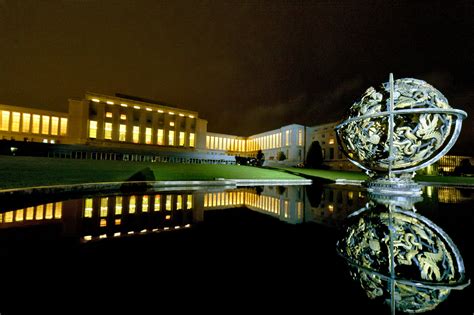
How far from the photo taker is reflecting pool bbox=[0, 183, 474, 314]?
1733 millimetres

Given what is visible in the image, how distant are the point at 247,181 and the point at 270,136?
58.6 metres

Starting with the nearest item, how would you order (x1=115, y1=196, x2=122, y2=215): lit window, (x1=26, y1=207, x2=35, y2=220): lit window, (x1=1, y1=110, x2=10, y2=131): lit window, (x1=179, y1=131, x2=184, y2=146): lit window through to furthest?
1. (x1=26, y1=207, x2=35, y2=220): lit window
2. (x1=115, y1=196, x2=122, y2=215): lit window
3. (x1=1, y1=110, x2=10, y2=131): lit window
4. (x1=179, y1=131, x2=184, y2=146): lit window

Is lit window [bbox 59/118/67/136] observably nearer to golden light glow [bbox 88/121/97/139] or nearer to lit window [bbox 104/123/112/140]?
golden light glow [bbox 88/121/97/139]

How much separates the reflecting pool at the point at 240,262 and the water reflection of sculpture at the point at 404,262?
0.04 feet

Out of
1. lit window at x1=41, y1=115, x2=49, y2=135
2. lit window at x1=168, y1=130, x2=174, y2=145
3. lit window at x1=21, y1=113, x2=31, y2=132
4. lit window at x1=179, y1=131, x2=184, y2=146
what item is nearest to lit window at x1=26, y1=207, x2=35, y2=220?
lit window at x1=168, y1=130, x2=174, y2=145

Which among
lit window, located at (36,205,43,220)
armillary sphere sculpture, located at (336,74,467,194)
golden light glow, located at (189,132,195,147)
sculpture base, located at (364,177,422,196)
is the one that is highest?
golden light glow, located at (189,132,195,147)

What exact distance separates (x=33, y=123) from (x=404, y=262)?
6157 cm

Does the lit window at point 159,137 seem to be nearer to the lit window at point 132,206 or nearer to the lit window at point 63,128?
the lit window at point 63,128

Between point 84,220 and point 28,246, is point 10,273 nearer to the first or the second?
point 28,246

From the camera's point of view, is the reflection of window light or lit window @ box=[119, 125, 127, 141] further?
lit window @ box=[119, 125, 127, 141]

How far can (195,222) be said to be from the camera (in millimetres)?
4223

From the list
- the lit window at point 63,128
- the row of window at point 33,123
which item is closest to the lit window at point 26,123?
the row of window at point 33,123

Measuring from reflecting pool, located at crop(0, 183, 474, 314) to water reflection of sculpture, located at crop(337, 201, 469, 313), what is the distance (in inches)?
0.4

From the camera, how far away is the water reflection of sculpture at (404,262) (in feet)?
5.87
